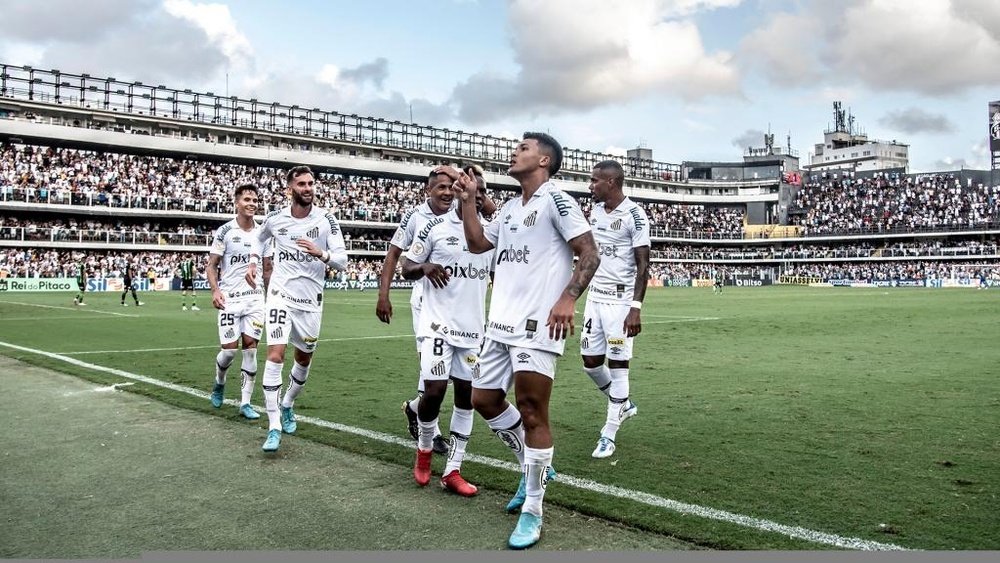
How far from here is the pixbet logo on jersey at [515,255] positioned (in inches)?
204

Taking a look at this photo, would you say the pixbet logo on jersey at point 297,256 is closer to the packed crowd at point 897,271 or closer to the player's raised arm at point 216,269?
the player's raised arm at point 216,269

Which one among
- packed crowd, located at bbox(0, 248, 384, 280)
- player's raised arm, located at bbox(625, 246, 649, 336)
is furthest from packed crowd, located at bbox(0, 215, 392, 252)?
player's raised arm, located at bbox(625, 246, 649, 336)

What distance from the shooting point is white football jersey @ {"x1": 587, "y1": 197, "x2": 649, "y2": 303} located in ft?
25.7

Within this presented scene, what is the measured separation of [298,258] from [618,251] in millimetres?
3189

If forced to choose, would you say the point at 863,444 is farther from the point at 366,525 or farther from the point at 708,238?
the point at 708,238

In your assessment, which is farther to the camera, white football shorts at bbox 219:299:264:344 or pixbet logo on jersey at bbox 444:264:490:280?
white football shorts at bbox 219:299:264:344

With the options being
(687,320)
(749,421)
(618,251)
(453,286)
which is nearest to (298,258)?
(453,286)

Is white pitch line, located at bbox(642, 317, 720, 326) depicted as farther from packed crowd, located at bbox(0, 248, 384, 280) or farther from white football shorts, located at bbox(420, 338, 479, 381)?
packed crowd, located at bbox(0, 248, 384, 280)

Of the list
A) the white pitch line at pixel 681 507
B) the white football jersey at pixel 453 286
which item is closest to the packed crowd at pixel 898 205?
the white pitch line at pixel 681 507

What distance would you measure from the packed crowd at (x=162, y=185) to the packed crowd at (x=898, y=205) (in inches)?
1719

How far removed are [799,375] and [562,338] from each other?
818 centimetres

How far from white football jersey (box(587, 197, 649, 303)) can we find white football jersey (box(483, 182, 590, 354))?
2.68 metres

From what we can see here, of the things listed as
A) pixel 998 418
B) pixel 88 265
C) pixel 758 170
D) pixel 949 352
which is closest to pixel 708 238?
pixel 758 170

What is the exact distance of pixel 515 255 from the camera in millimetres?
5230
